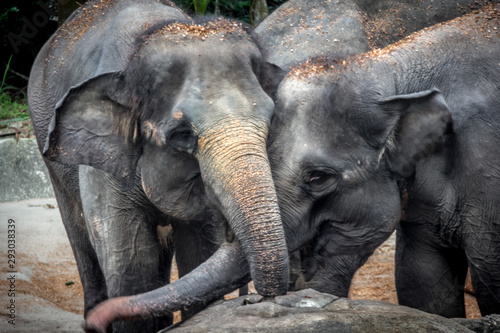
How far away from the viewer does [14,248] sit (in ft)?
20.1

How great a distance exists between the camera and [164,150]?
11.1ft

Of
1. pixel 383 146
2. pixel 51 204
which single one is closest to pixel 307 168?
pixel 383 146

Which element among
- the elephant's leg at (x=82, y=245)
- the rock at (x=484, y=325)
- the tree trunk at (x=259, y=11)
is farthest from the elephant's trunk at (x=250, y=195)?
the tree trunk at (x=259, y=11)

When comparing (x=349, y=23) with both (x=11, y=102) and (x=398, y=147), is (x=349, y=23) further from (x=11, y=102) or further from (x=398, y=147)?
(x=11, y=102)

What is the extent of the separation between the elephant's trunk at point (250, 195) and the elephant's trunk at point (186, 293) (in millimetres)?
214

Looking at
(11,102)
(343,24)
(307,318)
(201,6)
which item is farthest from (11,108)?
(307,318)

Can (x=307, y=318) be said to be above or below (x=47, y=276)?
above

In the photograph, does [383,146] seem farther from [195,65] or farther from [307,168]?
[195,65]

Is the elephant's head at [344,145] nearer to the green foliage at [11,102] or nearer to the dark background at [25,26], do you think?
the dark background at [25,26]

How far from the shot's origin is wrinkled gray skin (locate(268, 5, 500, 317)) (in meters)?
3.42

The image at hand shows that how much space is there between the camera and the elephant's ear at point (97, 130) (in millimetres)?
3441

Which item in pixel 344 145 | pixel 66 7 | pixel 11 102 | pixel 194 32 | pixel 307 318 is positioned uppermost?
pixel 194 32

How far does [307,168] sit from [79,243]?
6.09 feet

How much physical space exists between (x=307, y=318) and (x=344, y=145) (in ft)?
2.79
